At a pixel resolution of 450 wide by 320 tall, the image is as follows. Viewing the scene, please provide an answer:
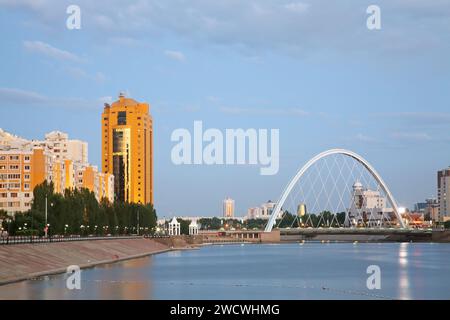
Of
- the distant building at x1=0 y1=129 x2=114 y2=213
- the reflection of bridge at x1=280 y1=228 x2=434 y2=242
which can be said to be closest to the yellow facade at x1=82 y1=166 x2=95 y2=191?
the distant building at x1=0 y1=129 x2=114 y2=213

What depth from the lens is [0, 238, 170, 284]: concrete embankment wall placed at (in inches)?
2129

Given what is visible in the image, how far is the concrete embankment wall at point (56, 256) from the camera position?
54.1 m

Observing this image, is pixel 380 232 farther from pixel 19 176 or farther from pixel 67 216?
pixel 67 216

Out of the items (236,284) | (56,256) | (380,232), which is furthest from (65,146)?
(236,284)

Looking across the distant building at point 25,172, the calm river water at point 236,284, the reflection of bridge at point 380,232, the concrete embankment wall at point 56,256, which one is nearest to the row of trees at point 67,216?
the concrete embankment wall at point 56,256

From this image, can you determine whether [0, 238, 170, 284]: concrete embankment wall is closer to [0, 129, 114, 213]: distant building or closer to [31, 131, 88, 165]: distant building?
[0, 129, 114, 213]: distant building

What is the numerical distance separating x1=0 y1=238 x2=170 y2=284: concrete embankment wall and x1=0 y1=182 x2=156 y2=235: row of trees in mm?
5084

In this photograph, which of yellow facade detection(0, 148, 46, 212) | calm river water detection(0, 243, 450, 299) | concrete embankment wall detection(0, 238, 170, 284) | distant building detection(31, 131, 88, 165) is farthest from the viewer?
distant building detection(31, 131, 88, 165)

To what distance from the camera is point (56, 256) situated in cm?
6681

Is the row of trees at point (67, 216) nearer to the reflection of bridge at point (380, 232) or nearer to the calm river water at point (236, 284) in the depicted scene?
the calm river water at point (236, 284)
